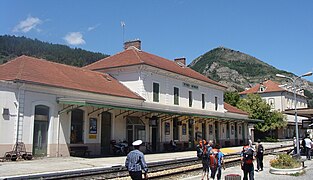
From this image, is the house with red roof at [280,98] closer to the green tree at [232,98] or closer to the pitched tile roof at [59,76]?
the green tree at [232,98]

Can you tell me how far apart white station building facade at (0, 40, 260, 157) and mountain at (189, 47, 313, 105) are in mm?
110879

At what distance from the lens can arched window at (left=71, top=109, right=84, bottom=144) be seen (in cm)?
2152

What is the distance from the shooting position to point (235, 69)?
162 meters

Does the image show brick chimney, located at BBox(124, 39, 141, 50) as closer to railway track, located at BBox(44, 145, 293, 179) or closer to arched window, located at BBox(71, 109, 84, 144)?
arched window, located at BBox(71, 109, 84, 144)

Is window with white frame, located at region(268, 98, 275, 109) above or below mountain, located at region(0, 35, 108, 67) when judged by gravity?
below

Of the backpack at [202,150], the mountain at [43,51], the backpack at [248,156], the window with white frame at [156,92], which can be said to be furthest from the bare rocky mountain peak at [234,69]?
the backpack at [248,156]

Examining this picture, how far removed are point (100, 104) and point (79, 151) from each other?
11.3ft

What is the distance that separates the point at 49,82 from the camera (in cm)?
2041

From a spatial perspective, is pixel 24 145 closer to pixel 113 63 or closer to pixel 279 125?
pixel 113 63

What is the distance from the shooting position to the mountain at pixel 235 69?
493 feet

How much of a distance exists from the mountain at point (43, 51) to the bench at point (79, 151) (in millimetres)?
73535

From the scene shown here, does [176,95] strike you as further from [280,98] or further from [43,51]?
[43,51]

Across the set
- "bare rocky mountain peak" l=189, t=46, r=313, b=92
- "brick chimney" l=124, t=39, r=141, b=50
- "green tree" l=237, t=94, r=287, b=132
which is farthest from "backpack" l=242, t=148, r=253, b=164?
"bare rocky mountain peak" l=189, t=46, r=313, b=92

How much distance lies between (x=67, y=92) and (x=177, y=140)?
13529 millimetres
